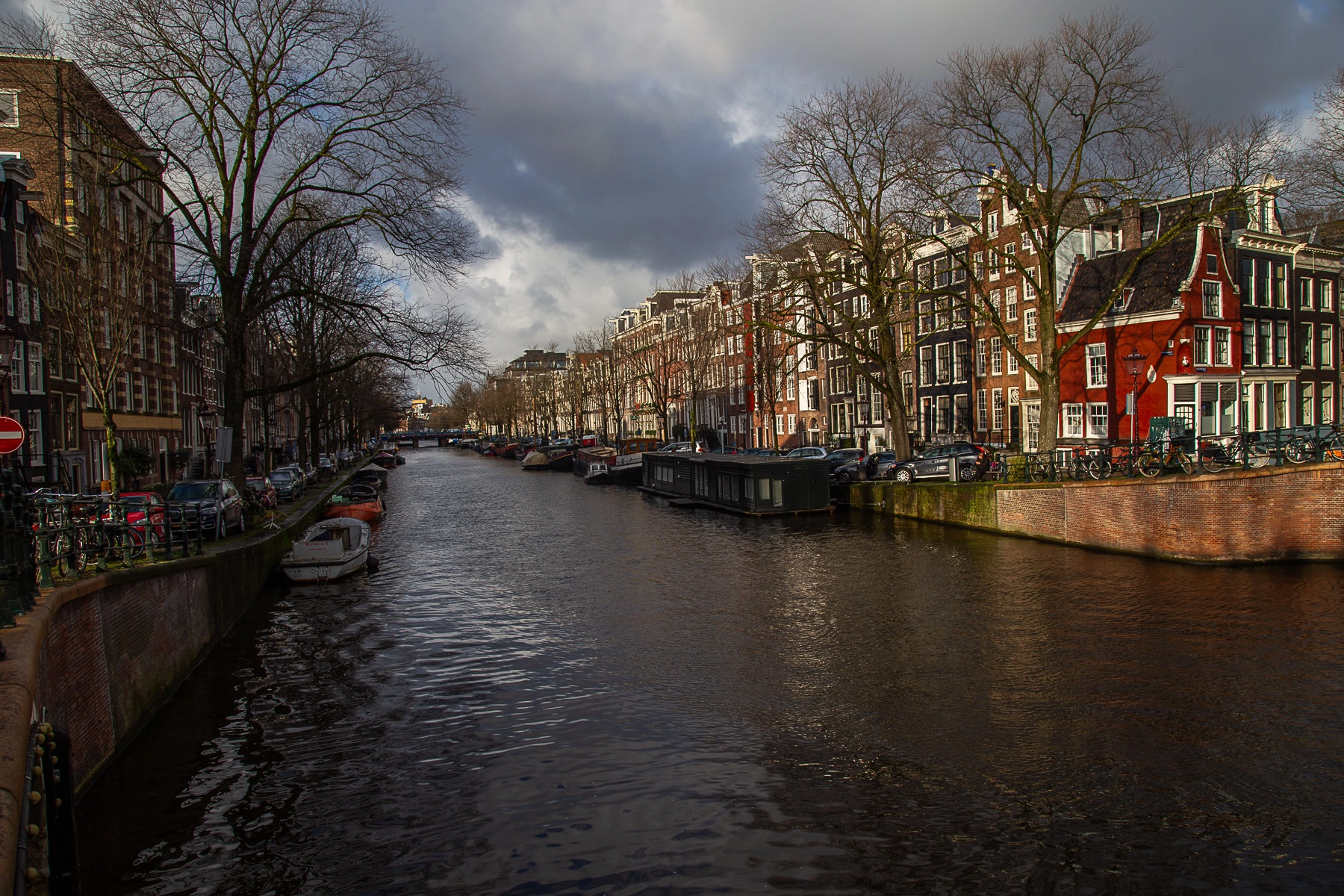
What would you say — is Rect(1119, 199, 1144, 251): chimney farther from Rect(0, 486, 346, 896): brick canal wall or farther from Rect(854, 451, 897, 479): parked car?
Rect(0, 486, 346, 896): brick canal wall

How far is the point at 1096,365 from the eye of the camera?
140 ft

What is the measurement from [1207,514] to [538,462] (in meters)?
70.6

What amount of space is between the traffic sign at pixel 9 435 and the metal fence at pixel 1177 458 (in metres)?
24.0

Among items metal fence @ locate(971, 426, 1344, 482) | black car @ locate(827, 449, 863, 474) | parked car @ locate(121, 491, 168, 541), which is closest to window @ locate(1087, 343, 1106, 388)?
metal fence @ locate(971, 426, 1344, 482)

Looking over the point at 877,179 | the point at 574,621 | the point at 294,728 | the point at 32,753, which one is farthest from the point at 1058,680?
the point at 877,179

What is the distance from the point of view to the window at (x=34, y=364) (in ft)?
117

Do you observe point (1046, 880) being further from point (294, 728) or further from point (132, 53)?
point (132, 53)

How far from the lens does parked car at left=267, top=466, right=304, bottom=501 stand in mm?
41406

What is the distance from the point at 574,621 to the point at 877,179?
24.4 metres

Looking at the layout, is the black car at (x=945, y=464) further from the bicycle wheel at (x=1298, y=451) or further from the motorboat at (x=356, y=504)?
the motorboat at (x=356, y=504)

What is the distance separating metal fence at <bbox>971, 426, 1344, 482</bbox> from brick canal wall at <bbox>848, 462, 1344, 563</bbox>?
1.85ft

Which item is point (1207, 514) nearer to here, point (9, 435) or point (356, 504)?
point (9, 435)

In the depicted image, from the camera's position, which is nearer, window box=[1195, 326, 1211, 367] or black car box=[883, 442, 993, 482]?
black car box=[883, 442, 993, 482]

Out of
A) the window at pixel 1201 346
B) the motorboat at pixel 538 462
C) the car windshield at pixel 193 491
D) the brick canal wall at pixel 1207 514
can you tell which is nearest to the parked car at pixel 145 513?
the car windshield at pixel 193 491
